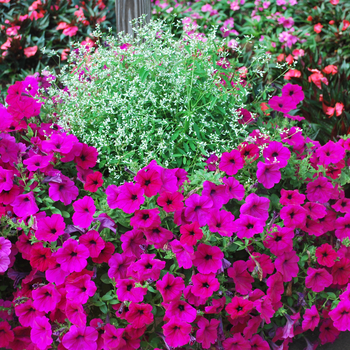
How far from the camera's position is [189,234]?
1.70 meters

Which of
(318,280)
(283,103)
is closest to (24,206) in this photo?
(318,280)

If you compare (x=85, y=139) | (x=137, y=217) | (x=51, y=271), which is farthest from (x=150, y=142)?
(x=51, y=271)

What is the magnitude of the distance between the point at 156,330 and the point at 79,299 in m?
0.44

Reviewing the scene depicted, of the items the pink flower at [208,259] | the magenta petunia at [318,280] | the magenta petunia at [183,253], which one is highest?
the magenta petunia at [183,253]

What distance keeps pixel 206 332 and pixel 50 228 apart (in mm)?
837

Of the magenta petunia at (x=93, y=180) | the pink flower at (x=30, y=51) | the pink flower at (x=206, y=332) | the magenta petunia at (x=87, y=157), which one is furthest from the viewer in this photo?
the pink flower at (x=30, y=51)

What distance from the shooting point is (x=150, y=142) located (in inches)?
93.7

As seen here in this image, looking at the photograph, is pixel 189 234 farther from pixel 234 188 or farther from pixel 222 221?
pixel 234 188

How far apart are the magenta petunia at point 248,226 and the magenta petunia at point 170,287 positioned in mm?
332

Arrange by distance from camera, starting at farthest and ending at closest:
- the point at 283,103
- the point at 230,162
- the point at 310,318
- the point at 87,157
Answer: the point at 283,103 < the point at 87,157 < the point at 230,162 < the point at 310,318

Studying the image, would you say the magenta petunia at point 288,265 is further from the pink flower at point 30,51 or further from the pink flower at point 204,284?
the pink flower at point 30,51

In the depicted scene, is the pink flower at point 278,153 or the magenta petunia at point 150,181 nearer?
the magenta petunia at point 150,181

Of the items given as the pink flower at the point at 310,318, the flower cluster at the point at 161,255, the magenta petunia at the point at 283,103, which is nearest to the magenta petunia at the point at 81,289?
the flower cluster at the point at 161,255

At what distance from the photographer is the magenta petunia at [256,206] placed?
→ 1.83 m
